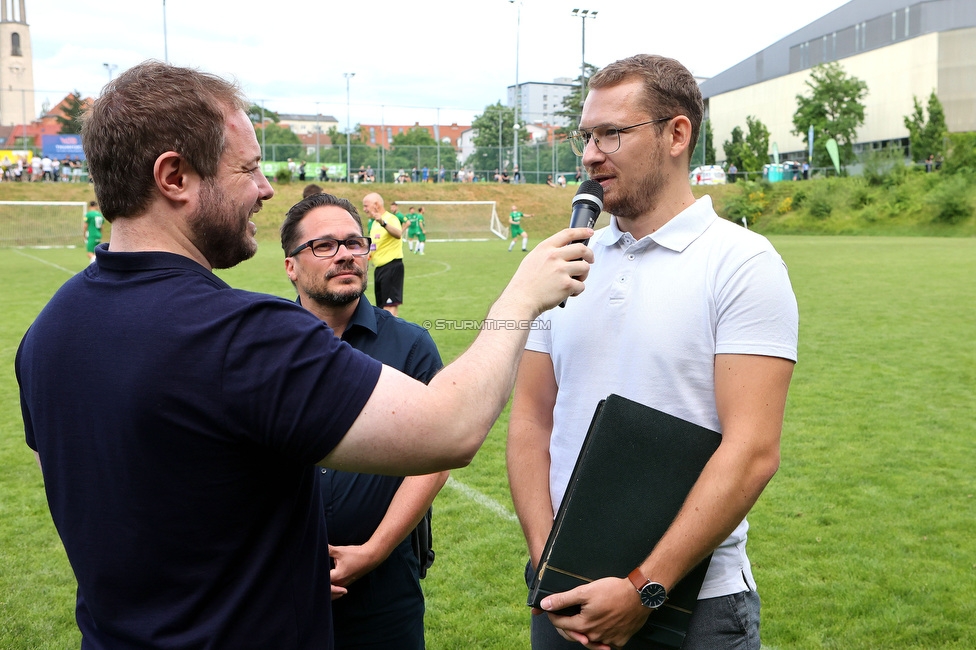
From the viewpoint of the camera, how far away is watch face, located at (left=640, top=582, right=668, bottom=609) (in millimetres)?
2119

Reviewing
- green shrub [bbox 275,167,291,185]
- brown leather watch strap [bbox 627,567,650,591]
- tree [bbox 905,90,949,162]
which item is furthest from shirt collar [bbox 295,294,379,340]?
tree [bbox 905,90,949,162]

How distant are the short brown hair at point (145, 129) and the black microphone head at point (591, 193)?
105 centimetres

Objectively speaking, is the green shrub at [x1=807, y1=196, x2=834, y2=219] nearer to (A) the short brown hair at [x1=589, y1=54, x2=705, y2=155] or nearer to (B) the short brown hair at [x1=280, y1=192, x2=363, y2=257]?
(B) the short brown hair at [x1=280, y1=192, x2=363, y2=257]

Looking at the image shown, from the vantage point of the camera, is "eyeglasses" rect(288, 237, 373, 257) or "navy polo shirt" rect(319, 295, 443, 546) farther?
"eyeglasses" rect(288, 237, 373, 257)

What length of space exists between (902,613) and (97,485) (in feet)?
14.7

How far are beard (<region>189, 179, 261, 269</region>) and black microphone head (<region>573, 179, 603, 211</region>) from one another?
37.9 inches

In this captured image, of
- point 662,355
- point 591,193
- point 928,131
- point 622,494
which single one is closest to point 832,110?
point 928,131

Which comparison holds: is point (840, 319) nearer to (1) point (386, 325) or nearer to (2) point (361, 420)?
(1) point (386, 325)

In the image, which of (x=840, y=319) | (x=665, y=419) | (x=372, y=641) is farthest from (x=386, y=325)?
(x=840, y=319)

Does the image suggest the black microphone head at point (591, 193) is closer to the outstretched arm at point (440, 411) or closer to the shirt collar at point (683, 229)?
the shirt collar at point (683, 229)

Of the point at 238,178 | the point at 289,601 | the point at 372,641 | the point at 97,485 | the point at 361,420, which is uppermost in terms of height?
the point at 238,178

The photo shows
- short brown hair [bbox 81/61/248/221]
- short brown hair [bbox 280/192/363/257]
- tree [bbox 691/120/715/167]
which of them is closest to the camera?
short brown hair [bbox 81/61/248/221]

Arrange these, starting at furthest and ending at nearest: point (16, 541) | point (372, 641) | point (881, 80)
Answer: point (881, 80), point (16, 541), point (372, 641)

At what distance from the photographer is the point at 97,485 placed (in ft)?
5.35
